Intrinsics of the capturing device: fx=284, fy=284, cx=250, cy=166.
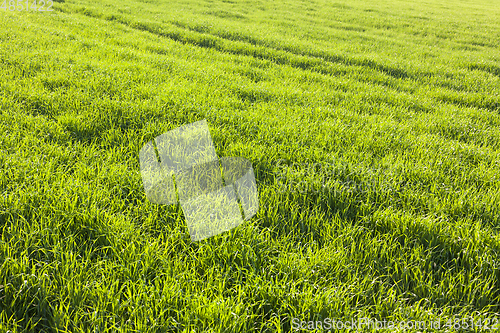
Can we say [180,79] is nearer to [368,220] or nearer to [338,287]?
[368,220]

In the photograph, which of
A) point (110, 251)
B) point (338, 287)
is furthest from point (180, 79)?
point (338, 287)

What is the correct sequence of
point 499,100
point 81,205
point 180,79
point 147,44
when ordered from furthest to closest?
1. point 147,44
2. point 499,100
3. point 180,79
4. point 81,205

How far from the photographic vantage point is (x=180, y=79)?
5.62 meters

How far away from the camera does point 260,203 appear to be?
105 inches

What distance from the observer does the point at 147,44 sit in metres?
8.13

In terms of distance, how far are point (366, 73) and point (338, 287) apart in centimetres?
699

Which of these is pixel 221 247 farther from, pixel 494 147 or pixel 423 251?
pixel 494 147

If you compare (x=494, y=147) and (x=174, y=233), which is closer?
(x=174, y=233)

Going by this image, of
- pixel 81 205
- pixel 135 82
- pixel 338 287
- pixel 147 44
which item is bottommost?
pixel 338 287

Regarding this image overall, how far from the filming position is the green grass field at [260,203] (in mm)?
1790

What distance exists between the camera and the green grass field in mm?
1790

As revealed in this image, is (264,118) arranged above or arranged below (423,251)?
above

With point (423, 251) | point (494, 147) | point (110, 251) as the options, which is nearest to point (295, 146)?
point (423, 251)

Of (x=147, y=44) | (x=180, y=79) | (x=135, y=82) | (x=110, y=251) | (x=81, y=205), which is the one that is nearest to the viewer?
(x=110, y=251)
